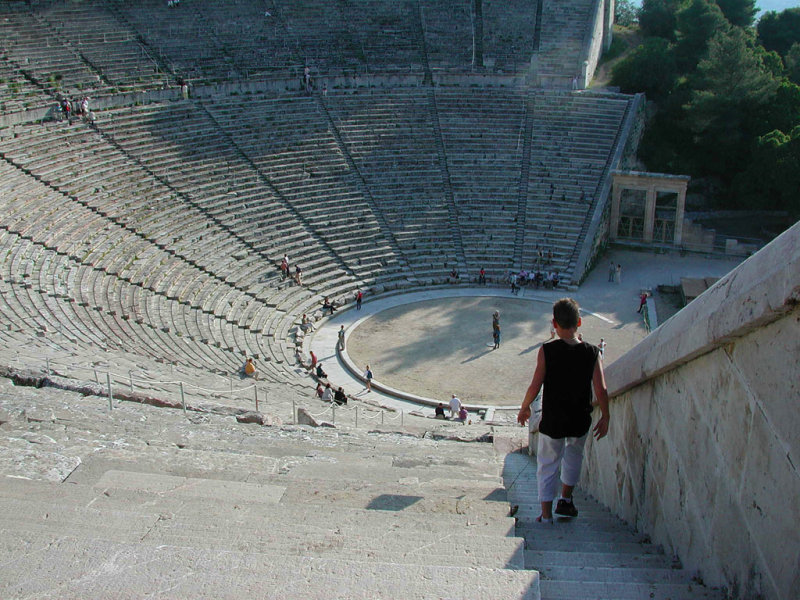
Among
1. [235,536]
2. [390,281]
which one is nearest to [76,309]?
[390,281]

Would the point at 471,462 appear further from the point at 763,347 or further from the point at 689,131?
the point at 689,131

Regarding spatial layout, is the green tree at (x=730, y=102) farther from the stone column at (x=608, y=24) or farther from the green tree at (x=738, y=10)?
the green tree at (x=738, y=10)

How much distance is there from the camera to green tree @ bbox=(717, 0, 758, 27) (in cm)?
4009

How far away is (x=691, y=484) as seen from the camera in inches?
172

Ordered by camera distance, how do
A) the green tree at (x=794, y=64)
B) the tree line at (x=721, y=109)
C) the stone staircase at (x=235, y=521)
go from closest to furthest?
the stone staircase at (x=235, y=521) → the tree line at (x=721, y=109) → the green tree at (x=794, y=64)

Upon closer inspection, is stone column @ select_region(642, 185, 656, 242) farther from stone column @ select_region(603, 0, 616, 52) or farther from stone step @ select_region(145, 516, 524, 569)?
stone step @ select_region(145, 516, 524, 569)

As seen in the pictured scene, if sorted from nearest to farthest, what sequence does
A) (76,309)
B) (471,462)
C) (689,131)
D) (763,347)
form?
(763,347), (471,462), (76,309), (689,131)

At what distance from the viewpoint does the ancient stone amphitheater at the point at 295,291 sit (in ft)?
12.5

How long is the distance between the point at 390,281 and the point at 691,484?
67.8 ft

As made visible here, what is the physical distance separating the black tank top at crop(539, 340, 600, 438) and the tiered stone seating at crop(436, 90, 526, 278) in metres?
20.5

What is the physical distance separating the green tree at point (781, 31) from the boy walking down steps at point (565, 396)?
132 feet

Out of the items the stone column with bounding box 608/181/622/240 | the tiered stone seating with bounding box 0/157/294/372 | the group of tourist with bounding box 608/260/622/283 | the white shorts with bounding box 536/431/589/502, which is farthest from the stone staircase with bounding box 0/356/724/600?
the stone column with bounding box 608/181/622/240

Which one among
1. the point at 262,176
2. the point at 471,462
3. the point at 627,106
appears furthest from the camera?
the point at 627,106

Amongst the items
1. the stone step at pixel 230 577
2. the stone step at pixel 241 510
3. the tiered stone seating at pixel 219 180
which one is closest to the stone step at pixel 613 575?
the stone step at pixel 241 510
